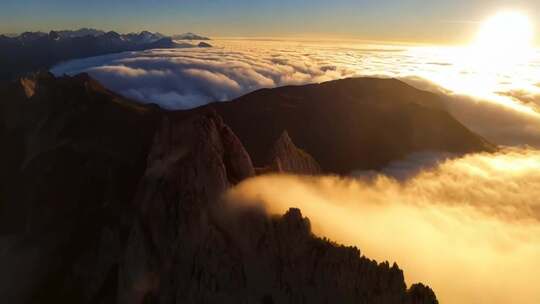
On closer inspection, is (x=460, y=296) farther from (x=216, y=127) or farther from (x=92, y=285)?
(x=92, y=285)

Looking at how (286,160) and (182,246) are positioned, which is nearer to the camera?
(182,246)

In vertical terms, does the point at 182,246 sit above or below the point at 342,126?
above

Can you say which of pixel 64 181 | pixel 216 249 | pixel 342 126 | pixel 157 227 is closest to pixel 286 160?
pixel 157 227

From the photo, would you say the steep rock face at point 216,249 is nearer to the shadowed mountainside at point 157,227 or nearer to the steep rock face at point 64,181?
the shadowed mountainside at point 157,227

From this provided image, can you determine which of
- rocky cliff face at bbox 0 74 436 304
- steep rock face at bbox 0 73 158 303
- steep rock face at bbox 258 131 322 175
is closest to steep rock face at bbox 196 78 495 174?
steep rock face at bbox 0 73 158 303

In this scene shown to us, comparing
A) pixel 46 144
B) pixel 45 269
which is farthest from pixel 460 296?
pixel 46 144

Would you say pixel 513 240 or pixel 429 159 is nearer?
pixel 513 240

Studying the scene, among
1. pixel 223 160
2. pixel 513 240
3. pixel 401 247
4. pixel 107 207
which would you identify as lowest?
Answer: pixel 513 240

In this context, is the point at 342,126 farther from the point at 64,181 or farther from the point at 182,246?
the point at 182,246
